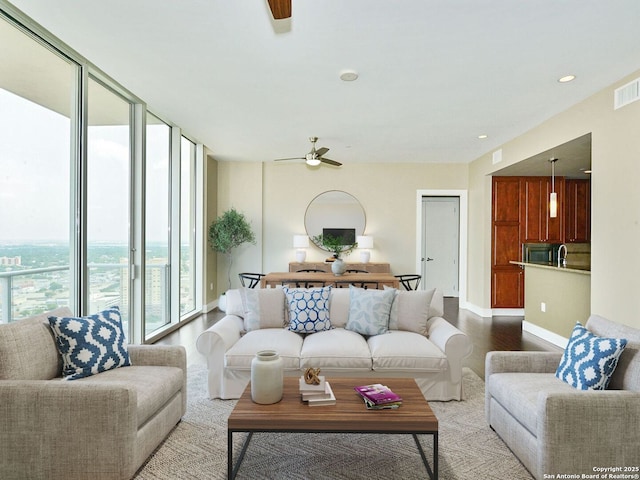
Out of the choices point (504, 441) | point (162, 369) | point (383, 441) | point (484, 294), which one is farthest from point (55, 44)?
point (484, 294)

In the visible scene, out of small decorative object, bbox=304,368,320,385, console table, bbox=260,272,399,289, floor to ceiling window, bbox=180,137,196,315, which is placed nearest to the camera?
small decorative object, bbox=304,368,320,385

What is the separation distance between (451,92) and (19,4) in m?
3.58

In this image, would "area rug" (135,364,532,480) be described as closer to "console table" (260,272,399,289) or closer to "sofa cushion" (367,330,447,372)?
"sofa cushion" (367,330,447,372)

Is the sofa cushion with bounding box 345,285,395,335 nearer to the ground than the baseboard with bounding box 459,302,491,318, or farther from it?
farther from it

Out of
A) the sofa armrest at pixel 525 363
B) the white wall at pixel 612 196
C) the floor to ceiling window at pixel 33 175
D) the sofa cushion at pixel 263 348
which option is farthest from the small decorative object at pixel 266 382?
the white wall at pixel 612 196

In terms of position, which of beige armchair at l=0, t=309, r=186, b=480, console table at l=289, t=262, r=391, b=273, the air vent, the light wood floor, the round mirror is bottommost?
the light wood floor

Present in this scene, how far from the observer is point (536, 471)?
1.94 metres

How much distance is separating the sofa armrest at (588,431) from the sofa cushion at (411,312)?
151 cm

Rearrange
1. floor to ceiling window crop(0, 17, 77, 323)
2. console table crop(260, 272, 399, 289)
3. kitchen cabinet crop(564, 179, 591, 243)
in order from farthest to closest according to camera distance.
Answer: kitchen cabinet crop(564, 179, 591, 243)
console table crop(260, 272, 399, 289)
floor to ceiling window crop(0, 17, 77, 323)

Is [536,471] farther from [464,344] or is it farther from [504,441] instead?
[464,344]

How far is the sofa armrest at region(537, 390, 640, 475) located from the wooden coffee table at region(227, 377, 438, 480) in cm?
57

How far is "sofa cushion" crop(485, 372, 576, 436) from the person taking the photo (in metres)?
2.03

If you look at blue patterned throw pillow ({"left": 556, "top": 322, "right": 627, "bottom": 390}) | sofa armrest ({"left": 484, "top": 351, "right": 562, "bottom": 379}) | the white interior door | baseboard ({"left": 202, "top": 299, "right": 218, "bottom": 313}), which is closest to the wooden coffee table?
sofa armrest ({"left": 484, "top": 351, "right": 562, "bottom": 379})

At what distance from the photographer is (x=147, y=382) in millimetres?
2264
